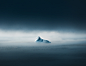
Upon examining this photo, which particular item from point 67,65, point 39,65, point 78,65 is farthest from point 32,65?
point 78,65

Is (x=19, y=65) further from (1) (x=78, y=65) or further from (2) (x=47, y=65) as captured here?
(1) (x=78, y=65)

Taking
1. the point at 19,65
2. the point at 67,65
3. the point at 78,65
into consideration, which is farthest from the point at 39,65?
the point at 78,65

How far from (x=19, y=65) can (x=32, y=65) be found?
2008 millimetres

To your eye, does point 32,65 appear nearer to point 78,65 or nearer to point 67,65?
point 67,65

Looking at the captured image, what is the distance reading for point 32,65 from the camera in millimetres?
16578

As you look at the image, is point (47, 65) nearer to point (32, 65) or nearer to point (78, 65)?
point (32, 65)

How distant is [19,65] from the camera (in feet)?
53.9

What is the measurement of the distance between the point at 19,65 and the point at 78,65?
30.0ft

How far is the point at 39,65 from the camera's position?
16656mm

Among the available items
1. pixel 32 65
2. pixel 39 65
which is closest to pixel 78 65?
pixel 39 65

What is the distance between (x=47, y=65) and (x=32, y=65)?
2.35 m

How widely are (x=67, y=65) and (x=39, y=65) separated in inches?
171

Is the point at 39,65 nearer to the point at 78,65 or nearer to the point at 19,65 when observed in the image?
the point at 19,65

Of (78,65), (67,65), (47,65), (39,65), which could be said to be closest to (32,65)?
(39,65)
